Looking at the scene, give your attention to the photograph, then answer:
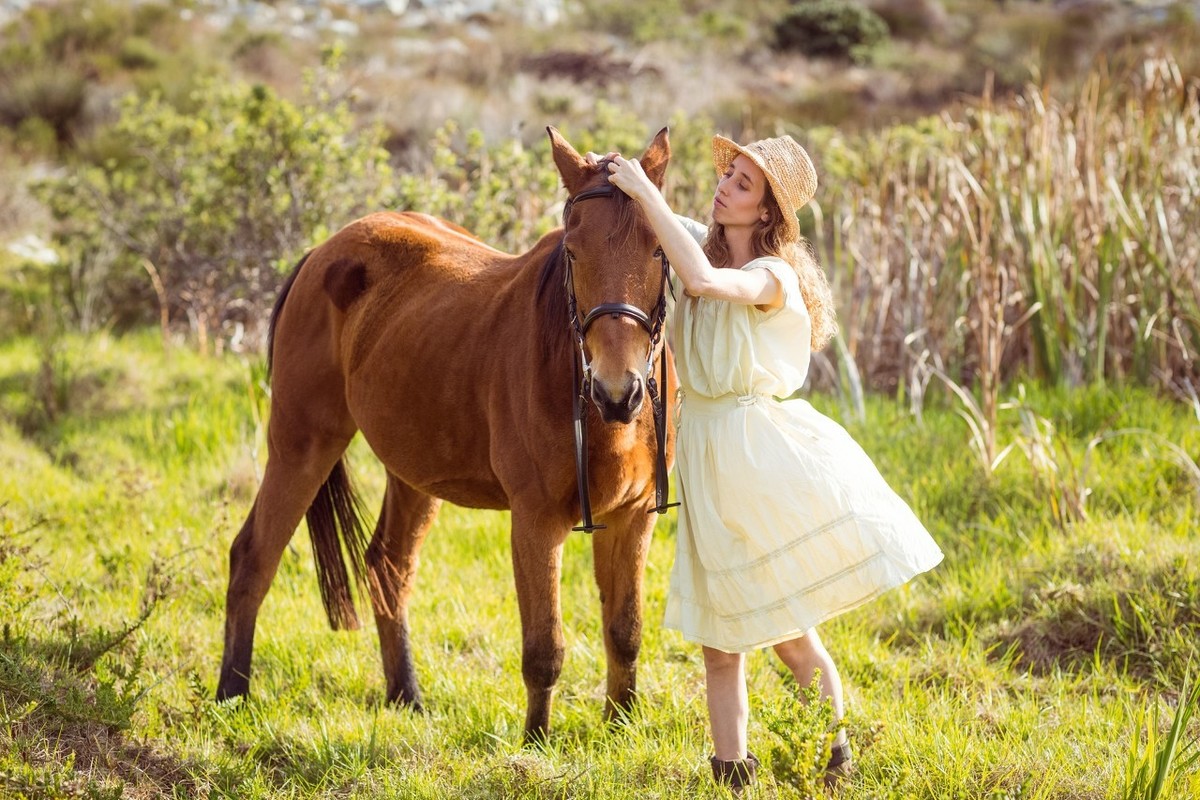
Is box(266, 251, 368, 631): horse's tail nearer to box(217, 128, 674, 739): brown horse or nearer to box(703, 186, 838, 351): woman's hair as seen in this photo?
box(217, 128, 674, 739): brown horse

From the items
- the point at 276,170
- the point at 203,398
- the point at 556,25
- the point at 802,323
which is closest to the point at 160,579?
the point at 203,398

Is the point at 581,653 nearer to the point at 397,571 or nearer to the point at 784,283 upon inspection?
the point at 397,571

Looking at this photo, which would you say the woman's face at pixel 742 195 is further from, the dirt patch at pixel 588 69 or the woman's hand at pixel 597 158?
the dirt patch at pixel 588 69

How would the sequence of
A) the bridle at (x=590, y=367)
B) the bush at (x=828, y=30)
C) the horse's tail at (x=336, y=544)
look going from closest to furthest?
the bridle at (x=590, y=367)
the horse's tail at (x=336, y=544)
the bush at (x=828, y=30)

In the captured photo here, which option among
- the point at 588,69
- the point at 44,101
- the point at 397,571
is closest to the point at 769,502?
the point at 397,571

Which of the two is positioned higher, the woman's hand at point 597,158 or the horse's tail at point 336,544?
the woman's hand at point 597,158

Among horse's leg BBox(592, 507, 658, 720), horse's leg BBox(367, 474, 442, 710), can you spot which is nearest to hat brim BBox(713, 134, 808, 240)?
horse's leg BBox(592, 507, 658, 720)

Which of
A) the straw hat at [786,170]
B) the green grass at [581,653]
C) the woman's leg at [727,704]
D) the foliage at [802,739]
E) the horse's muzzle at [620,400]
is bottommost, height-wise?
the green grass at [581,653]

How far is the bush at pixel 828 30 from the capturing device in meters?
29.9

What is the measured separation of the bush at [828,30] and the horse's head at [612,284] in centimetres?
2862

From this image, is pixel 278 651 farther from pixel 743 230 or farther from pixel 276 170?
pixel 276 170

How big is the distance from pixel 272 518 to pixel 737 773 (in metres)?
2.18

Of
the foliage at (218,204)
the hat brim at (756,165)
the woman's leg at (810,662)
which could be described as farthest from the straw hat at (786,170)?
the foliage at (218,204)

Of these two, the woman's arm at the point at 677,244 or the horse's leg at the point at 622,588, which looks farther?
the horse's leg at the point at 622,588
